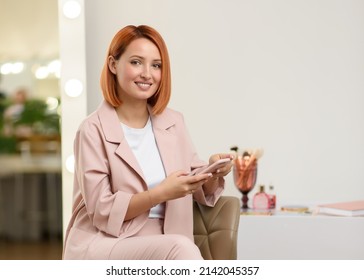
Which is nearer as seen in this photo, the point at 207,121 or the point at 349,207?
the point at 349,207

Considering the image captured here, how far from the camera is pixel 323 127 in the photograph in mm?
2828

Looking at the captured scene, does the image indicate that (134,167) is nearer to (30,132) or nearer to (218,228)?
(218,228)

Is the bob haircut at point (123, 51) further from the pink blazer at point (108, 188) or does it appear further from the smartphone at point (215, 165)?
the smartphone at point (215, 165)

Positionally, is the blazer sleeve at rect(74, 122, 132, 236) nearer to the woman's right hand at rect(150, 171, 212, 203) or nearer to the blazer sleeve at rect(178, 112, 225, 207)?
the woman's right hand at rect(150, 171, 212, 203)

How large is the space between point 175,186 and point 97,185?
0.70 feet

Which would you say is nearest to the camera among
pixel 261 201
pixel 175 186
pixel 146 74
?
pixel 175 186

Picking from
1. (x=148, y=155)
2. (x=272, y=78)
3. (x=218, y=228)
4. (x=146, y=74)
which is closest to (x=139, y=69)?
(x=146, y=74)

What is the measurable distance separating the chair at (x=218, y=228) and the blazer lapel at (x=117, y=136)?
25 cm

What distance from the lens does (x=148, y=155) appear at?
73.5 inches

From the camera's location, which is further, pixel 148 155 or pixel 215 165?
pixel 148 155

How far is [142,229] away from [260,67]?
1254mm
